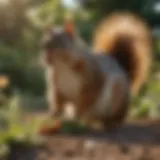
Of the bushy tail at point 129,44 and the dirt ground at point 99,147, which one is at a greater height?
the bushy tail at point 129,44

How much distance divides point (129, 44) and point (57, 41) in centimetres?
76

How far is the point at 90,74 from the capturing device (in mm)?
3686

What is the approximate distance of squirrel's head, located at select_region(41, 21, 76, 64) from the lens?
359 cm

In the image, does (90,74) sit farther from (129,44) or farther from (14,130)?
(14,130)

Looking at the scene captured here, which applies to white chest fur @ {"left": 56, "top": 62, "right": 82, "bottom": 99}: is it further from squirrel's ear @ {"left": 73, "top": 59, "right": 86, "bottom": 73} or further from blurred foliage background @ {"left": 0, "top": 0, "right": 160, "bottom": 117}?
blurred foliage background @ {"left": 0, "top": 0, "right": 160, "bottom": 117}

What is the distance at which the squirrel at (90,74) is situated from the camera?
12.0ft

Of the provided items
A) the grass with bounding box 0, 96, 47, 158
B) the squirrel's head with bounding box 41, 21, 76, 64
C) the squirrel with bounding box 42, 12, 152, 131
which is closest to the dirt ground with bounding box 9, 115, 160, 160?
the grass with bounding box 0, 96, 47, 158

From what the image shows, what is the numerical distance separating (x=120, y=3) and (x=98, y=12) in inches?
10.7

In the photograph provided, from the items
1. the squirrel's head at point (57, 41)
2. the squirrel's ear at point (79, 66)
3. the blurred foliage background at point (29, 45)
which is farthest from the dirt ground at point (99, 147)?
the blurred foliage background at point (29, 45)

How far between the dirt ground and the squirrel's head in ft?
2.09

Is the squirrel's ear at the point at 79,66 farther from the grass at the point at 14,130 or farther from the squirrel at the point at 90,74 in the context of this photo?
the grass at the point at 14,130

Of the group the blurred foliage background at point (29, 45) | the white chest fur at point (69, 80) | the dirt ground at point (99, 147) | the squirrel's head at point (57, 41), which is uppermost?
the blurred foliage background at point (29, 45)

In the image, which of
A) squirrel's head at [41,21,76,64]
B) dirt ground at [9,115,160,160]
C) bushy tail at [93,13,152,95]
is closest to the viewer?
dirt ground at [9,115,160,160]

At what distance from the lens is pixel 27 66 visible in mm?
5199
